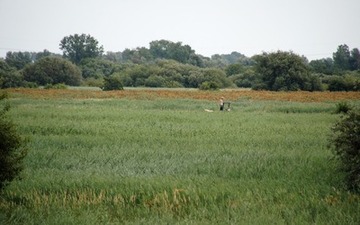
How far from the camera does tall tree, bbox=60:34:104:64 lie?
13400 cm

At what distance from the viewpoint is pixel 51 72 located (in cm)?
8575

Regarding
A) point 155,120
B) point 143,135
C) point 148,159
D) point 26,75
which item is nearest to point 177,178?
point 148,159

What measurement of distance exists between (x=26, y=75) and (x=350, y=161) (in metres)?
84.9

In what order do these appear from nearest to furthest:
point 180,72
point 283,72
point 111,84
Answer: point 283,72 → point 111,84 → point 180,72

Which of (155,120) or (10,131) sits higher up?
(10,131)

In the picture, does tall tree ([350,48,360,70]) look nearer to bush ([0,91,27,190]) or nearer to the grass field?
the grass field

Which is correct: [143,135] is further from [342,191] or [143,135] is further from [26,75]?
[26,75]

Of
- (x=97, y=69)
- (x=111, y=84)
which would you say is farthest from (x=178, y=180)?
(x=97, y=69)

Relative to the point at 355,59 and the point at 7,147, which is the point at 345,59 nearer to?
the point at 355,59

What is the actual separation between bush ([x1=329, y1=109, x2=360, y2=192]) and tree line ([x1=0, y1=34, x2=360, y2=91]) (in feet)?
86.7

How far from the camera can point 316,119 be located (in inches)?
933

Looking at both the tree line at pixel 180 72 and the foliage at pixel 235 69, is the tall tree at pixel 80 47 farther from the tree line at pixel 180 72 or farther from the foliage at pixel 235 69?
the foliage at pixel 235 69

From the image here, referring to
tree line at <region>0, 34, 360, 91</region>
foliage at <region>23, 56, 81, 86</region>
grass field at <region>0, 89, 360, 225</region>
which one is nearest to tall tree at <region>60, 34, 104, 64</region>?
tree line at <region>0, 34, 360, 91</region>

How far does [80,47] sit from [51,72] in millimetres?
51149
